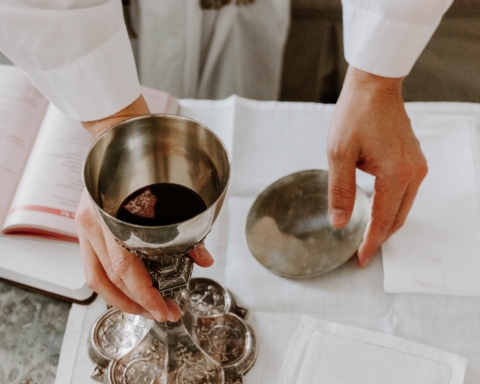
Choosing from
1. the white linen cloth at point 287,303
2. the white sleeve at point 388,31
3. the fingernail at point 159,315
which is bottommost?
the white linen cloth at point 287,303

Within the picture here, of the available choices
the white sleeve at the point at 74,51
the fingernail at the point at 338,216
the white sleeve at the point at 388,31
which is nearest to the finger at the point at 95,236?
the white sleeve at the point at 74,51

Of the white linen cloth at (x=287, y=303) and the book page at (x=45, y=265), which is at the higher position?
the book page at (x=45, y=265)

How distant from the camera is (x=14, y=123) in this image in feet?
2.18

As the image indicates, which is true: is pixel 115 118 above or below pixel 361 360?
above

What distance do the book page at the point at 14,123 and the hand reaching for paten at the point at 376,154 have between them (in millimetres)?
394

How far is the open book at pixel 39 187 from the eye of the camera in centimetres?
55

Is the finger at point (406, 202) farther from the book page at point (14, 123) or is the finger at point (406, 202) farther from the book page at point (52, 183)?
the book page at point (14, 123)

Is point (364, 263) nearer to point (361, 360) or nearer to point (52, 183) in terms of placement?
point (361, 360)

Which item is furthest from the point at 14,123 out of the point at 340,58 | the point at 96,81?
the point at 340,58

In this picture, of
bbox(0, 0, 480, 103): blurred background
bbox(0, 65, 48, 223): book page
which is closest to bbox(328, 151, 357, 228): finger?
bbox(0, 65, 48, 223): book page

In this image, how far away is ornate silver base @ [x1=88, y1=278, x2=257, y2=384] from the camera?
0.48 meters

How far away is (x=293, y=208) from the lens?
1.94 feet

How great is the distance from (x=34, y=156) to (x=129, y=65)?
21 cm

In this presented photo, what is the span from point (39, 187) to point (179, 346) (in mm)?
268
